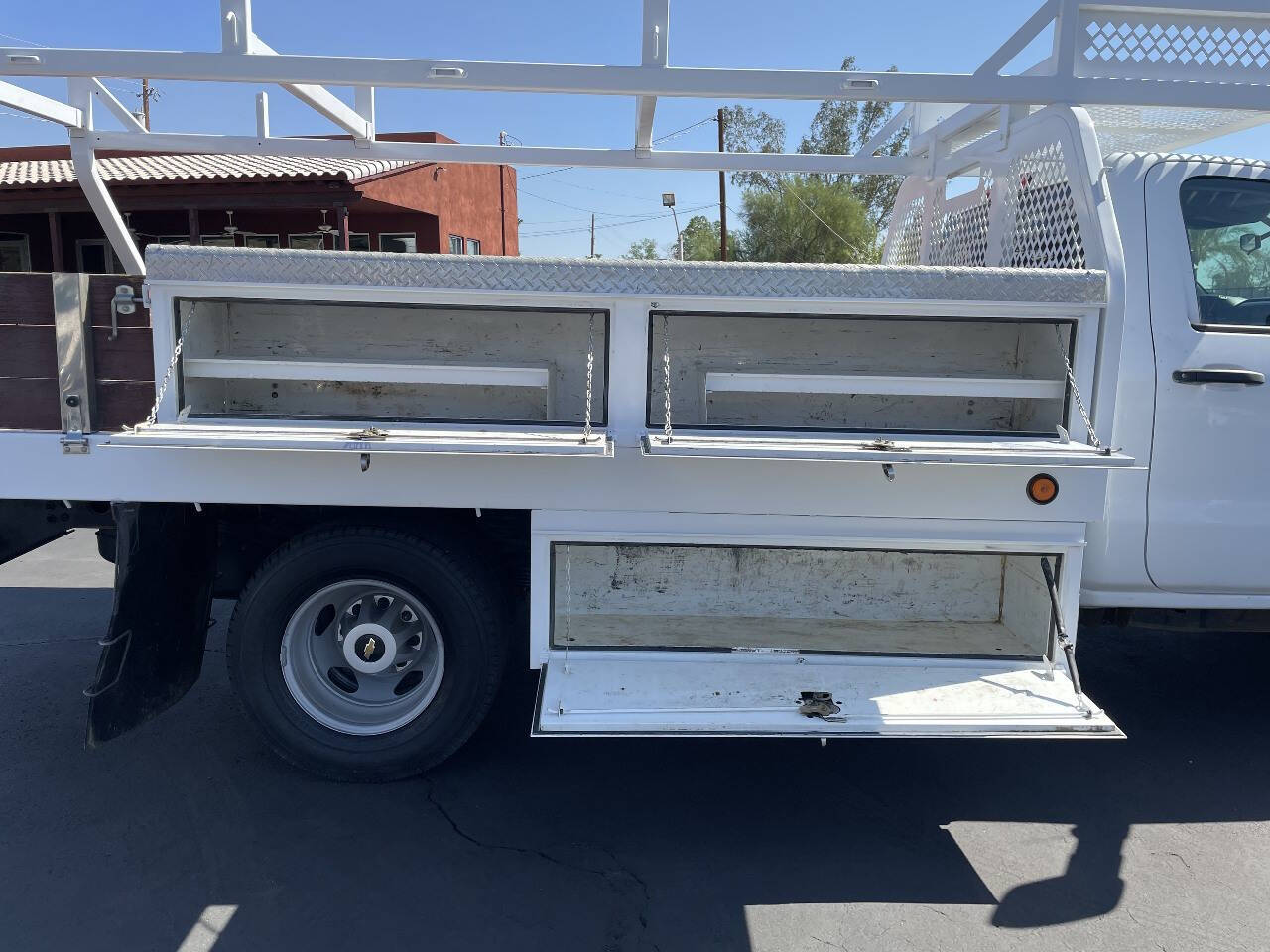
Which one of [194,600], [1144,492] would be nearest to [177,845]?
[194,600]

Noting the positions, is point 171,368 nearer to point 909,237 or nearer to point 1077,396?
point 1077,396

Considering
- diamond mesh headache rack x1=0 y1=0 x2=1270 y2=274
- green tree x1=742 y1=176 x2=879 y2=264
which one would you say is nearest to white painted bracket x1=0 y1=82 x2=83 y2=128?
diamond mesh headache rack x1=0 y1=0 x2=1270 y2=274

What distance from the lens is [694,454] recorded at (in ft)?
8.99

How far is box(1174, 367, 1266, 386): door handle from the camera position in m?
3.20

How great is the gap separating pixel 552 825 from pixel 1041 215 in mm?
2911

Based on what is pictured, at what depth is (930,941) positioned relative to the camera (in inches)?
103

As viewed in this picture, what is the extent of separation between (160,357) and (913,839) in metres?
2.96

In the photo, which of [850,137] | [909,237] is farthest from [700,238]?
[909,237]

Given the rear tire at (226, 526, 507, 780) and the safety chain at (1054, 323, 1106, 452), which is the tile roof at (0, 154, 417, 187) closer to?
the rear tire at (226, 526, 507, 780)

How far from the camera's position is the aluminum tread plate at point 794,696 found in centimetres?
286

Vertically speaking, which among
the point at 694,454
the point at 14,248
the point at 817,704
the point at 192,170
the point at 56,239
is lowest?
the point at 817,704

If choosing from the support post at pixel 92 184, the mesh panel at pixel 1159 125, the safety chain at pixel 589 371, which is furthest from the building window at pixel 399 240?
the safety chain at pixel 589 371

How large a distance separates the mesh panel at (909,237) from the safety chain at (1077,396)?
1980mm

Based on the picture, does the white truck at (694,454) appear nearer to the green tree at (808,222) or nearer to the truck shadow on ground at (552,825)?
the truck shadow on ground at (552,825)
